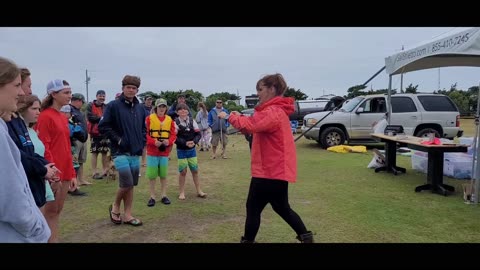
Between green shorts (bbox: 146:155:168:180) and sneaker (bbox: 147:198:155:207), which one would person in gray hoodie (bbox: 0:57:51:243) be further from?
sneaker (bbox: 147:198:155:207)

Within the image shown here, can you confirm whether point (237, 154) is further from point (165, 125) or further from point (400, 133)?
point (165, 125)

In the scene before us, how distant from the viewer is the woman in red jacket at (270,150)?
11.8 ft

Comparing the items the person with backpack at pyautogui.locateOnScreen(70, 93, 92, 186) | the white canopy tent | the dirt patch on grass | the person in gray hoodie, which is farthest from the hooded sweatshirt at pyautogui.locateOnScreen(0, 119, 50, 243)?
the white canopy tent

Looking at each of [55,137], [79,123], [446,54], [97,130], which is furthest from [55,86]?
[446,54]

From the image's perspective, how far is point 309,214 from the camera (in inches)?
218

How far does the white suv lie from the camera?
13.2 m

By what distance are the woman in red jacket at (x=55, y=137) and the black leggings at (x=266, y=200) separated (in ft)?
6.22

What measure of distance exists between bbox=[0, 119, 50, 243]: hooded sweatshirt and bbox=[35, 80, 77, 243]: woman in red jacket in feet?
7.00

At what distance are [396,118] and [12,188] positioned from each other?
42.9 ft

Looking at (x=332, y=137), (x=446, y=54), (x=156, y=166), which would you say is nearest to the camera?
(x=156, y=166)

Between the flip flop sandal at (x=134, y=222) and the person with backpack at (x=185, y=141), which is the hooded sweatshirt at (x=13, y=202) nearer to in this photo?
the flip flop sandal at (x=134, y=222)

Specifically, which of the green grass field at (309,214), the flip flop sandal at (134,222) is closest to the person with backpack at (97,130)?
the green grass field at (309,214)

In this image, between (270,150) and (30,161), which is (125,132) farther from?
(270,150)
